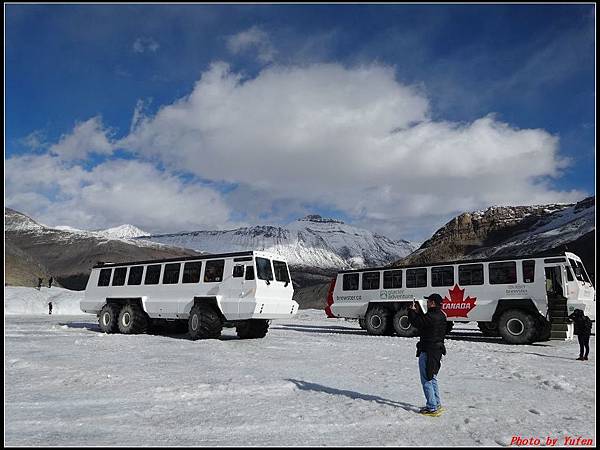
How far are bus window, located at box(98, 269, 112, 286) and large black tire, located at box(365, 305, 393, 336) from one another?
11.1 meters

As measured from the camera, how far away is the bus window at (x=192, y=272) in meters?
16.2

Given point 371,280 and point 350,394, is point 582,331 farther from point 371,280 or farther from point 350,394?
point 371,280

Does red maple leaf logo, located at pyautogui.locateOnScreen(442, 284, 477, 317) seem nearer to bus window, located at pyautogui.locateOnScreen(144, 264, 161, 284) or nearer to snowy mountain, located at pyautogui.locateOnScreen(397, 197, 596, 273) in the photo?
bus window, located at pyautogui.locateOnScreen(144, 264, 161, 284)

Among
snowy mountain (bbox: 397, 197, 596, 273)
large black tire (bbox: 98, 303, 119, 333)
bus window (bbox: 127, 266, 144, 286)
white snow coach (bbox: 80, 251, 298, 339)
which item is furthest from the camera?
snowy mountain (bbox: 397, 197, 596, 273)

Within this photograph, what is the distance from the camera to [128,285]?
18.4 meters

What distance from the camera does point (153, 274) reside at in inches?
695

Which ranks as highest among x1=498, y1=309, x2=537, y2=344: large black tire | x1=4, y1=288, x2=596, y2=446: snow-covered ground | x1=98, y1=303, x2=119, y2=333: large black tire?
x1=498, y1=309, x2=537, y2=344: large black tire

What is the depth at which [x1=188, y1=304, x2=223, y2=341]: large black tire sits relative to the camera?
15211 millimetres

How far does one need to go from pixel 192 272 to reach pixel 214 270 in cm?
109

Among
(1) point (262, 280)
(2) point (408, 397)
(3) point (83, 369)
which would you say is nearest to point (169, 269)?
(1) point (262, 280)

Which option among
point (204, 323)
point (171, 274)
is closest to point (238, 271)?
point (204, 323)

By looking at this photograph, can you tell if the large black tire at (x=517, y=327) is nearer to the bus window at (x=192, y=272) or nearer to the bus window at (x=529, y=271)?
the bus window at (x=529, y=271)

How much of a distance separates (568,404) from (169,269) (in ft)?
44.0

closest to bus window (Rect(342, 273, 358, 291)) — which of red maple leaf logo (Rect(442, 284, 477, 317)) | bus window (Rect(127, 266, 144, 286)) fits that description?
red maple leaf logo (Rect(442, 284, 477, 317))
